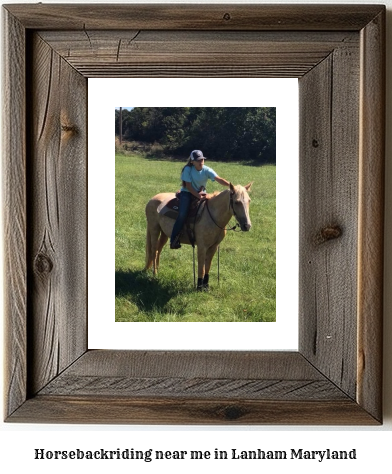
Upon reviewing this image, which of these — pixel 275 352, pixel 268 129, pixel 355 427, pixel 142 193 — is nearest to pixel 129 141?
pixel 142 193

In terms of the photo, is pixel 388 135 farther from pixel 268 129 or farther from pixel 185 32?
pixel 185 32

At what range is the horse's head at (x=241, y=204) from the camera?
0.93 metres

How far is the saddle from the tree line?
2.7 inches

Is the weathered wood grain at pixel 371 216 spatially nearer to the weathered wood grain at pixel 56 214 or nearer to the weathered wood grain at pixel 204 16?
the weathered wood grain at pixel 204 16

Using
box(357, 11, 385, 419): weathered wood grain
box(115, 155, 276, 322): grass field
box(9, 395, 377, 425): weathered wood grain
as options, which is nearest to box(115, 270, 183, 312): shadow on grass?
box(115, 155, 276, 322): grass field

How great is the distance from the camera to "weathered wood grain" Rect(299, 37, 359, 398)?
2.99 ft

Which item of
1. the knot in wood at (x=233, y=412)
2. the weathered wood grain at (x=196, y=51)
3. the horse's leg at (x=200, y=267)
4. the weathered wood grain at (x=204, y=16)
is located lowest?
the knot in wood at (x=233, y=412)

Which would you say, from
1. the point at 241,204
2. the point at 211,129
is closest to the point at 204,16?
the point at 211,129

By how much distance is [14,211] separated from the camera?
91 centimetres

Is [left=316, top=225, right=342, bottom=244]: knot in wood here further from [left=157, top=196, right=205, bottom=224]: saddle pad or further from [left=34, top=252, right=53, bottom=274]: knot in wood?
[left=34, top=252, right=53, bottom=274]: knot in wood

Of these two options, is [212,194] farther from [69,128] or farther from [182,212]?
[69,128]

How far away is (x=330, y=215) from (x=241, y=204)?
12cm

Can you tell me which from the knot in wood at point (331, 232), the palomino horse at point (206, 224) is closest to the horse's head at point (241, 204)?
the palomino horse at point (206, 224)

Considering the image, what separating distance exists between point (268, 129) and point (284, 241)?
16 centimetres
